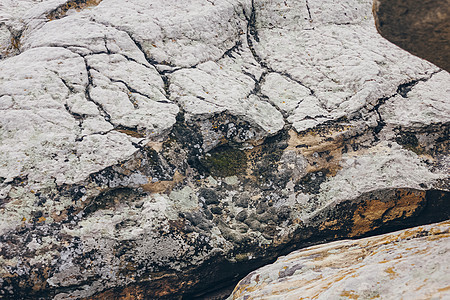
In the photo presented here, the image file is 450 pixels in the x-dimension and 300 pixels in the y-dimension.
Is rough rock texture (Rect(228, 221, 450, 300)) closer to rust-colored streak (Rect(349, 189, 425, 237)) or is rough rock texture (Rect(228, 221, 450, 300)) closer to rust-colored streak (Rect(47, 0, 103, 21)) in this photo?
rust-colored streak (Rect(349, 189, 425, 237))

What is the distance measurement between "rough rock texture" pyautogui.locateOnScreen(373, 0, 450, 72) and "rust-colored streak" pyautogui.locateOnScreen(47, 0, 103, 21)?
3.82m

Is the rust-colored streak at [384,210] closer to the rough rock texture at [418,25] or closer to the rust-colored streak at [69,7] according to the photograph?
the rough rock texture at [418,25]

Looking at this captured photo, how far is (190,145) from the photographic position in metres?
3.51

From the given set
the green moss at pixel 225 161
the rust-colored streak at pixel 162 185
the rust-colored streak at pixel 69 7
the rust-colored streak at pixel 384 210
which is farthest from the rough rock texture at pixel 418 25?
the rust-colored streak at pixel 69 7

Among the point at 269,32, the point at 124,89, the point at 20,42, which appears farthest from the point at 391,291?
the point at 20,42

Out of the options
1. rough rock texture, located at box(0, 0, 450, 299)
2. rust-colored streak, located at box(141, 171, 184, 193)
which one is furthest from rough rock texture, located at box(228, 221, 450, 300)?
rust-colored streak, located at box(141, 171, 184, 193)

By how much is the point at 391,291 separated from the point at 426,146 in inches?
93.7

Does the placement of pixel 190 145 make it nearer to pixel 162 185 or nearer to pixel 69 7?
pixel 162 185

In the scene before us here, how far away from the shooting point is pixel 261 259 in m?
3.50

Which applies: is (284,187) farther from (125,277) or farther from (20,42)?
(20,42)

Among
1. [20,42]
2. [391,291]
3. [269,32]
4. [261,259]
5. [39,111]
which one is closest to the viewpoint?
[391,291]

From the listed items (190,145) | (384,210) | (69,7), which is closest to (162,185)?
(190,145)

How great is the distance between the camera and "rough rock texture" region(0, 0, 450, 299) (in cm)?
297

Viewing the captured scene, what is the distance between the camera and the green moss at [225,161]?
3.57 meters
